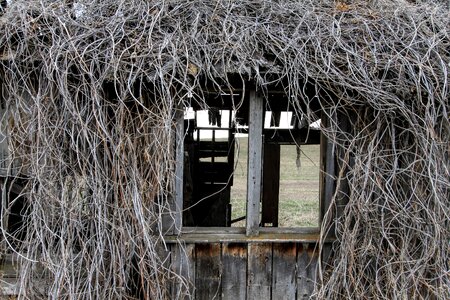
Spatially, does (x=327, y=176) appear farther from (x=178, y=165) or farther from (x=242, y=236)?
(x=178, y=165)

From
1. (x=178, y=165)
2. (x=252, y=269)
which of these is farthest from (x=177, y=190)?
(x=252, y=269)

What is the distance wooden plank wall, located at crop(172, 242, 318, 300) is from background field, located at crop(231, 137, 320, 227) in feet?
12.0

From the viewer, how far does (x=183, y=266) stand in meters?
4.22

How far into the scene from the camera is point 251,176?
4.15 meters

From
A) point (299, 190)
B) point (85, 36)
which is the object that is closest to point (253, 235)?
point (85, 36)

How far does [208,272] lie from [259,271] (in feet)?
1.45

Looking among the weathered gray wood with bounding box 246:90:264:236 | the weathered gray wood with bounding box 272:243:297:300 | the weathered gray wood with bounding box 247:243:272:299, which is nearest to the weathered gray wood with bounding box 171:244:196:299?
the weathered gray wood with bounding box 247:243:272:299

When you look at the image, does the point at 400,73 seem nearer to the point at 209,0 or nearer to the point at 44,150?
the point at 209,0

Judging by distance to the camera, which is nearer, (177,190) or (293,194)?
(177,190)

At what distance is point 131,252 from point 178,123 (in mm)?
1099

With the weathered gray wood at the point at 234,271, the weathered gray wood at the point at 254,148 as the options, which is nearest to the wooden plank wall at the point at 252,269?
the weathered gray wood at the point at 234,271

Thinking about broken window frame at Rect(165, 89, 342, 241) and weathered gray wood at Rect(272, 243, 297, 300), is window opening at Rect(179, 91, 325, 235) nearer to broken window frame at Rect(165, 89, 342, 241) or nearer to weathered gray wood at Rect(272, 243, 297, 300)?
broken window frame at Rect(165, 89, 342, 241)

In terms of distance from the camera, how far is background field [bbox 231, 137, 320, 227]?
11.3 m

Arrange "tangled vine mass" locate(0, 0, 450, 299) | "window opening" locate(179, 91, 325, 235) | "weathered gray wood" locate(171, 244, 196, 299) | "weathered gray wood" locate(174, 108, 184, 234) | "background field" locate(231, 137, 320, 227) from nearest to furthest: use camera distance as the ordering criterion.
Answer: "tangled vine mass" locate(0, 0, 450, 299) → "weathered gray wood" locate(174, 108, 184, 234) → "weathered gray wood" locate(171, 244, 196, 299) → "window opening" locate(179, 91, 325, 235) → "background field" locate(231, 137, 320, 227)
